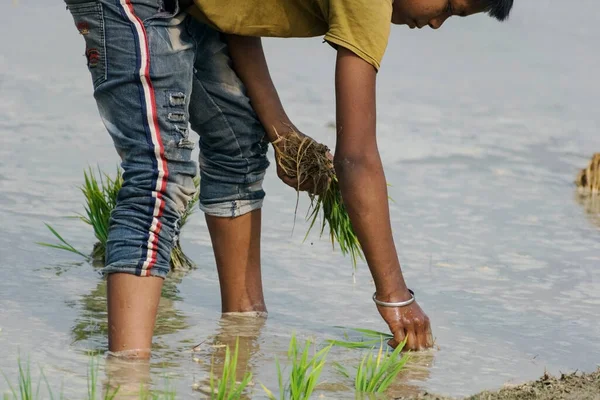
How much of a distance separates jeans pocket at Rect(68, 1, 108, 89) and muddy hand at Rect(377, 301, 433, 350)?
112cm

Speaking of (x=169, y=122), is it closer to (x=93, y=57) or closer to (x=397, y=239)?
(x=93, y=57)

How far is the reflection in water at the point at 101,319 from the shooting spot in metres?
3.46

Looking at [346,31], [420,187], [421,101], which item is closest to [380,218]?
[346,31]

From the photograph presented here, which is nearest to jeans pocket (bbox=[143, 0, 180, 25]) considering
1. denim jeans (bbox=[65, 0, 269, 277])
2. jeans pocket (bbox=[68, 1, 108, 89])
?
denim jeans (bbox=[65, 0, 269, 277])

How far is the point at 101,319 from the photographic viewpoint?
3.72 metres

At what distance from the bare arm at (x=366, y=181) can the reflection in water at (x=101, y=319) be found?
0.74 metres

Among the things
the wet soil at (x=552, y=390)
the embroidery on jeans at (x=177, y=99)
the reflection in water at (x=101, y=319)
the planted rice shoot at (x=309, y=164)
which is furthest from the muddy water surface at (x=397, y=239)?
the embroidery on jeans at (x=177, y=99)

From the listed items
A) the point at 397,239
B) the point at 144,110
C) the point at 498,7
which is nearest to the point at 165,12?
the point at 144,110

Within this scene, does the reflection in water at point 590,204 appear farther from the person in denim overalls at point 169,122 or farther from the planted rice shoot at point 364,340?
the person in denim overalls at point 169,122

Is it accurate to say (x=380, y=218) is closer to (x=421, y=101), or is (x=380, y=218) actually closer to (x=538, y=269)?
(x=538, y=269)

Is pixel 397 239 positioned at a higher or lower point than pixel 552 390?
higher

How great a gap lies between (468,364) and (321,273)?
1.12 m

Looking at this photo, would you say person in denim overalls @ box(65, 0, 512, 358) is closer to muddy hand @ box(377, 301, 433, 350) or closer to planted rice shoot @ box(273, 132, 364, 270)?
muddy hand @ box(377, 301, 433, 350)

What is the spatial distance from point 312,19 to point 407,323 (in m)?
0.99
